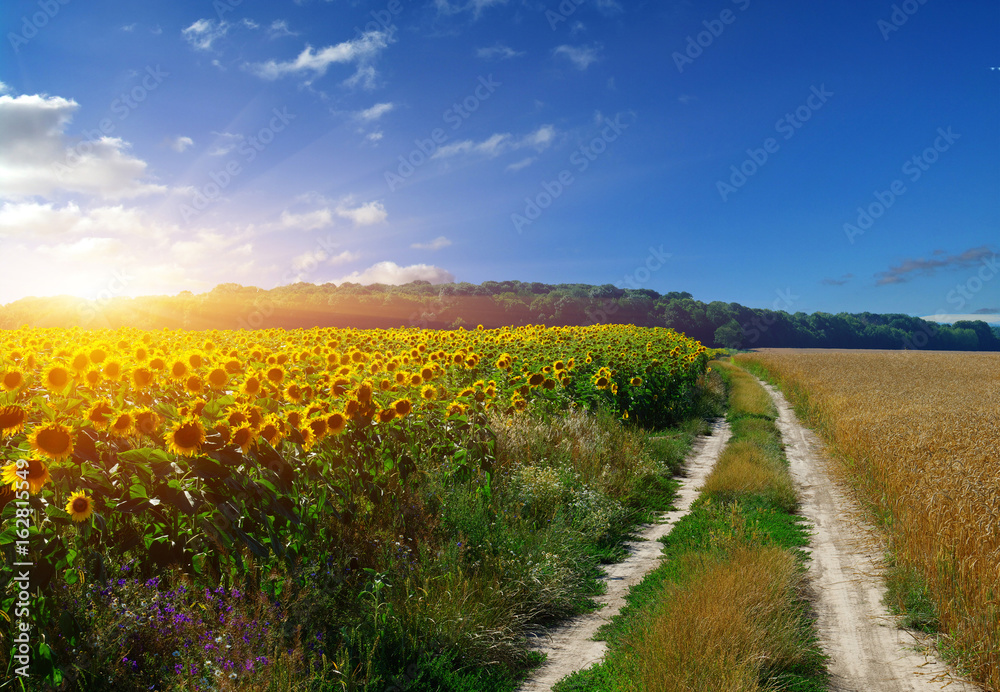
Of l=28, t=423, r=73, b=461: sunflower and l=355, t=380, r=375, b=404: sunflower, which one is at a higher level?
l=355, t=380, r=375, b=404: sunflower

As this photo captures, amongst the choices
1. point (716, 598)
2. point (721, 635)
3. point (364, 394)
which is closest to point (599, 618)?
point (716, 598)

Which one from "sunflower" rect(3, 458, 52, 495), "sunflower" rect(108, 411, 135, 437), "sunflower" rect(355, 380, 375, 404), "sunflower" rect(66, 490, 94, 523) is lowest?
"sunflower" rect(66, 490, 94, 523)

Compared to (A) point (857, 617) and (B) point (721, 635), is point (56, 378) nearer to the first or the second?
(B) point (721, 635)

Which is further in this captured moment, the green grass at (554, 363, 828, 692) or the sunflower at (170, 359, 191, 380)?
the sunflower at (170, 359, 191, 380)

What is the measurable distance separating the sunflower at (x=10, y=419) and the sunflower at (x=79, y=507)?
22.9 inches

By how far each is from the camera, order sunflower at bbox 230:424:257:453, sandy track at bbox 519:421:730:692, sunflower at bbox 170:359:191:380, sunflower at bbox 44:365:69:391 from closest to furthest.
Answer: sunflower at bbox 230:424:257:453
sunflower at bbox 44:365:69:391
sandy track at bbox 519:421:730:692
sunflower at bbox 170:359:191:380

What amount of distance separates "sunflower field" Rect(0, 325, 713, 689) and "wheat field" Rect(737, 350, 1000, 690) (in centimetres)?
363

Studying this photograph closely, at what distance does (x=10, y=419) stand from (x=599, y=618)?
4934mm

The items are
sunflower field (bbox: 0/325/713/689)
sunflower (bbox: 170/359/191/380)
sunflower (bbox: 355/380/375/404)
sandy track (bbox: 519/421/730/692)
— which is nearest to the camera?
sunflower field (bbox: 0/325/713/689)

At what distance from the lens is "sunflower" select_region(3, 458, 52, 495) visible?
9.83 feet

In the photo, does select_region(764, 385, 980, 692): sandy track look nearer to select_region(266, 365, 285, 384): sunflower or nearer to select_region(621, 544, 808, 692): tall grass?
select_region(621, 544, 808, 692): tall grass

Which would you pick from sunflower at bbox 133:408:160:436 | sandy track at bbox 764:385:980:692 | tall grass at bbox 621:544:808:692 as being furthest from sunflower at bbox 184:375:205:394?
sandy track at bbox 764:385:980:692

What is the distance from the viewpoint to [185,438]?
11.3 feet

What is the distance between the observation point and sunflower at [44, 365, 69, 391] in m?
4.12
